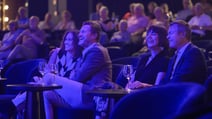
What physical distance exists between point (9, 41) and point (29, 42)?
444 mm

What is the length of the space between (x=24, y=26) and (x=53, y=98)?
5.91 metres

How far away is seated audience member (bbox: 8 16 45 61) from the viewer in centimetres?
1098

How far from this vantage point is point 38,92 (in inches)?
229

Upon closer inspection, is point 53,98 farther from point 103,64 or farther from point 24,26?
point 24,26

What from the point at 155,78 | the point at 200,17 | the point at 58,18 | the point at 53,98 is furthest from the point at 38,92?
the point at 58,18

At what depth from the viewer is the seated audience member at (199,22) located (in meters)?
10.4

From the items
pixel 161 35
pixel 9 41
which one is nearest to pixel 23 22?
pixel 9 41

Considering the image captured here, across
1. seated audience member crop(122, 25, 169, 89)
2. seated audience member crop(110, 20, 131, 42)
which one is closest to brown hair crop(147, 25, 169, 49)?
seated audience member crop(122, 25, 169, 89)

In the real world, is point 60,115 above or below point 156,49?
below

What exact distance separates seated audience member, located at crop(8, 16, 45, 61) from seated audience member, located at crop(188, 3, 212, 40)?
9.30 feet

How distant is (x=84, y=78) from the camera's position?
590 centimetres

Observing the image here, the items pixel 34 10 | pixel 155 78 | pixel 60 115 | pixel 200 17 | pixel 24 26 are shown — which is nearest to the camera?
pixel 155 78

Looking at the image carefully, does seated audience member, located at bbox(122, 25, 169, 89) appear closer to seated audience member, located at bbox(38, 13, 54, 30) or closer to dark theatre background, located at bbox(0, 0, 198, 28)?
seated audience member, located at bbox(38, 13, 54, 30)

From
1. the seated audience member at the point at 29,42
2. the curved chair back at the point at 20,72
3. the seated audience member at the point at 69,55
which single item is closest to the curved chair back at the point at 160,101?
the seated audience member at the point at 69,55
